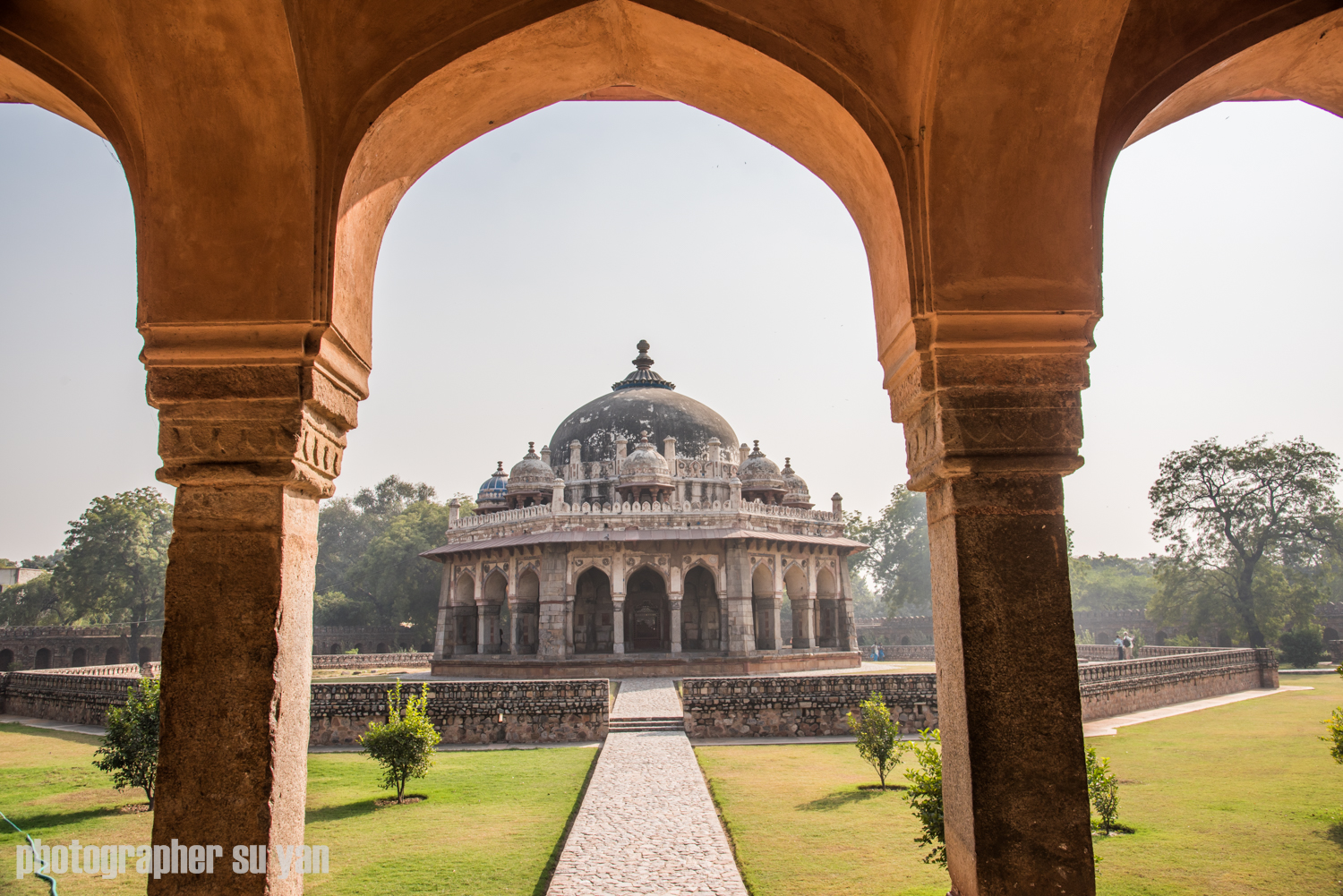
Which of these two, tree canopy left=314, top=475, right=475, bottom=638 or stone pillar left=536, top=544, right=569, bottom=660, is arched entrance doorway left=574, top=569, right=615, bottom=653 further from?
tree canopy left=314, top=475, right=475, bottom=638

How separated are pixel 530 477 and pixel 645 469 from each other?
3676mm

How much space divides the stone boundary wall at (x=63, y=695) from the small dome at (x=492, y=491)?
12.5 m

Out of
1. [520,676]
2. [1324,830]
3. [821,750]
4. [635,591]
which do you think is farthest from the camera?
[635,591]

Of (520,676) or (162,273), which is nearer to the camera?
(162,273)

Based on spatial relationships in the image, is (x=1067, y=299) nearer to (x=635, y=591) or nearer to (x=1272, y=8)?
(x=1272, y=8)

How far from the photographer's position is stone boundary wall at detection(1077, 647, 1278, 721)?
1634cm

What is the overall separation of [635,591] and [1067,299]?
22.1m

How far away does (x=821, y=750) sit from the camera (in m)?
12.2

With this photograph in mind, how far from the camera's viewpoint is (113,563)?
37.0m

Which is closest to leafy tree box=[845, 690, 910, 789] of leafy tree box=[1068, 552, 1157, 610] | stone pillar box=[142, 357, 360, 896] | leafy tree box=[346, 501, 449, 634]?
stone pillar box=[142, 357, 360, 896]

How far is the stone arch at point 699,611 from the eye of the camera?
24.0 metres

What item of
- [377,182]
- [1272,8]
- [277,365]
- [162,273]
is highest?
[1272,8]

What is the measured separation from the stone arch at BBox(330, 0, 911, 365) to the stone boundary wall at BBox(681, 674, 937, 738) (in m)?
10.7

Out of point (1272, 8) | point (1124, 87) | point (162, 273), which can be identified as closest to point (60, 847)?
point (162, 273)
